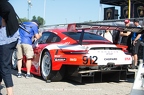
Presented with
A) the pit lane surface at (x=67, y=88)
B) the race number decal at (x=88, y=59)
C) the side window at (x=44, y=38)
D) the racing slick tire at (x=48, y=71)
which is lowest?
the pit lane surface at (x=67, y=88)

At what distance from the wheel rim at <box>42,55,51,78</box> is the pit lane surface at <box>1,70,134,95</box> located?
212mm

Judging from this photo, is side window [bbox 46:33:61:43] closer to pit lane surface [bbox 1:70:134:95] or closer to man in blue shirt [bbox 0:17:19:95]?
pit lane surface [bbox 1:70:134:95]

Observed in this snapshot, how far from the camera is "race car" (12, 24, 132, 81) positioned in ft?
18.8

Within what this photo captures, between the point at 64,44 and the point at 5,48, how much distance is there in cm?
225

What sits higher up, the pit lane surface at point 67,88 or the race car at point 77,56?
the race car at point 77,56

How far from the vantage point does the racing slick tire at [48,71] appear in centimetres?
626

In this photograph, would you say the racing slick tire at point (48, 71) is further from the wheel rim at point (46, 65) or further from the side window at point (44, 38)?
the side window at point (44, 38)

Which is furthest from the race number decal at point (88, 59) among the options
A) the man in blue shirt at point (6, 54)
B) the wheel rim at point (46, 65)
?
the man in blue shirt at point (6, 54)

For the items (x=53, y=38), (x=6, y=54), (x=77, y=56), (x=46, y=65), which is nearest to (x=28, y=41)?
(x=53, y=38)

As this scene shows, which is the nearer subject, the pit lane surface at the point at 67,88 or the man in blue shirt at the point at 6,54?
the man in blue shirt at the point at 6,54

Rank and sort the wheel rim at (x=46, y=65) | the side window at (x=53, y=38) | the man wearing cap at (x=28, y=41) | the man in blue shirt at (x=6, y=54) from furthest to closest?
the man wearing cap at (x=28, y=41), the side window at (x=53, y=38), the wheel rim at (x=46, y=65), the man in blue shirt at (x=6, y=54)

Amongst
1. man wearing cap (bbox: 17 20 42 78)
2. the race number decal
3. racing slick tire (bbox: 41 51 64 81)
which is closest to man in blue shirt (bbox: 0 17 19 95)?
the race number decal

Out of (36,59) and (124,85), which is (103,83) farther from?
(36,59)

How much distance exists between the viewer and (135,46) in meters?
8.53
